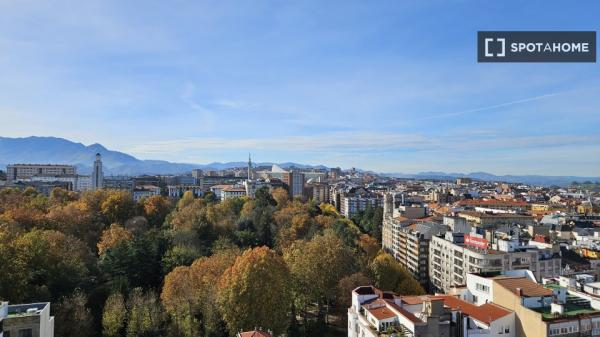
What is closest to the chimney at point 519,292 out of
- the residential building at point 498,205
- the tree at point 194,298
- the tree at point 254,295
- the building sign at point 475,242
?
the tree at point 254,295

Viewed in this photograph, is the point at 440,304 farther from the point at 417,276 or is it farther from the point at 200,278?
the point at 417,276

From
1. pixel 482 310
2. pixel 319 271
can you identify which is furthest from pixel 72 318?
pixel 482 310

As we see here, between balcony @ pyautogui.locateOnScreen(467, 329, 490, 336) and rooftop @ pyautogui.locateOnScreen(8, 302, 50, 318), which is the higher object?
rooftop @ pyautogui.locateOnScreen(8, 302, 50, 318)

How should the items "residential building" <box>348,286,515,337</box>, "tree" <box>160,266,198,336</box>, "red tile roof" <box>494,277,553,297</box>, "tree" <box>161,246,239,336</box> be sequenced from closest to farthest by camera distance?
1. "residential building" <box>348,286,515,337</box>
2. "red tile roof" <box>494,277,553,297</box>
3. "tree" <box>160,266,198,336</box>
4. "tree" <box>161,246,239,336</box>

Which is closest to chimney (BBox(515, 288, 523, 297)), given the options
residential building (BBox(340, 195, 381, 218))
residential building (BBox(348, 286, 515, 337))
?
residential building (BBox(348, 286, 515, 337))

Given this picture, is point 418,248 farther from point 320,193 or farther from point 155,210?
point 320,193

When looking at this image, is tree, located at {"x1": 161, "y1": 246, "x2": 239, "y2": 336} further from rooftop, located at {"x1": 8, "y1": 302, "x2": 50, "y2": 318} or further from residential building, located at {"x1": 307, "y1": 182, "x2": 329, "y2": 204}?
residential building, located at {"x1": 307, "y1": 182, "x2": 329, "y2": 204}
